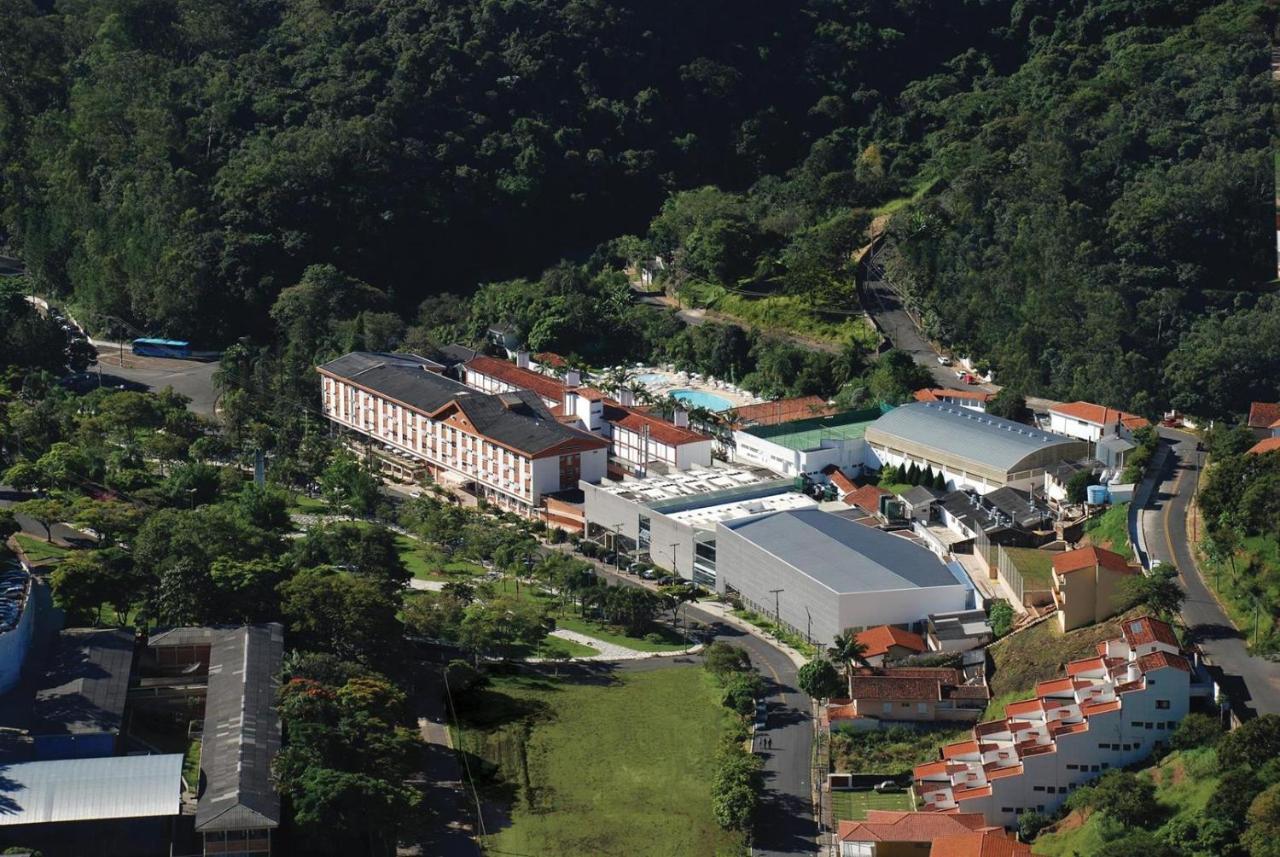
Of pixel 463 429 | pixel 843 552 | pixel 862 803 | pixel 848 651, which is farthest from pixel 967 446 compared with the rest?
pixel 862 803

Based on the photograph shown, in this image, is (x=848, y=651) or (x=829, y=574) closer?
(x=848, y=651)

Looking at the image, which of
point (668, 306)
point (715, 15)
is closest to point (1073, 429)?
point (668, 306)

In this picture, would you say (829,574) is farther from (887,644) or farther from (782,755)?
(782,755)

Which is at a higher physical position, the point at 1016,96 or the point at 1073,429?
the point at 1016,96

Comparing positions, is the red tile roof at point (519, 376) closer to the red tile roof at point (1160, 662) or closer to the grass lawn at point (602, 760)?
the grass lawn at point (602, 760)

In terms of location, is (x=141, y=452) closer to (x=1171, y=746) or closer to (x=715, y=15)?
(x=1171, y=746)

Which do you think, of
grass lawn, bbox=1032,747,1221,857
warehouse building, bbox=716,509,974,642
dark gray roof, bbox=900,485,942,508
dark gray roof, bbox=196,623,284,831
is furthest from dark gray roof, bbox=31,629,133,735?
dark gray roof, bbox=900,485,942,508
